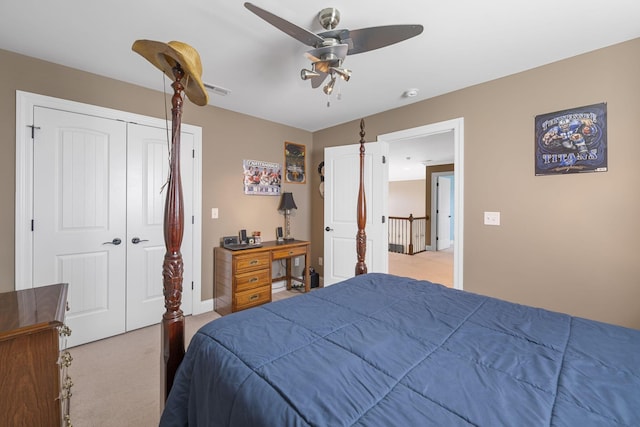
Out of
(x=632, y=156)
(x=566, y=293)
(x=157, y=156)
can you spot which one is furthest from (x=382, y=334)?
(x=157, y=156)

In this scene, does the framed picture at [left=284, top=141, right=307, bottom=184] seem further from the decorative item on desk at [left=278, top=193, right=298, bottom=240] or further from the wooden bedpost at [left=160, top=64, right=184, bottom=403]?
the wooden bedpost at [left=160, top=64, right=184, bottom=403]

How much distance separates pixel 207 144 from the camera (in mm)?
3150

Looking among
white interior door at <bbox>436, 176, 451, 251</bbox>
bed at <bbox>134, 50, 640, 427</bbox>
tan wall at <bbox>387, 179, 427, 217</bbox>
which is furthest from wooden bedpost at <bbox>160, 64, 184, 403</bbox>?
tan wall at <bbox>387, 179, 427, 217</bbox>

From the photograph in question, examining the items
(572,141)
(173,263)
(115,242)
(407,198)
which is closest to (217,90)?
(115,242)

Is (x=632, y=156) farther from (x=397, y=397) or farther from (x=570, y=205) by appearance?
(x=397, y=397)

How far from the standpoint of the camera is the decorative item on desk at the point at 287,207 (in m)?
3.79

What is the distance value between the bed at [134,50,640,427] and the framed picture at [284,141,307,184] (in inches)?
102

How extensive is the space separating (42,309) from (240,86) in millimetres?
2305

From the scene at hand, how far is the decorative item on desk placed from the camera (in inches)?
149

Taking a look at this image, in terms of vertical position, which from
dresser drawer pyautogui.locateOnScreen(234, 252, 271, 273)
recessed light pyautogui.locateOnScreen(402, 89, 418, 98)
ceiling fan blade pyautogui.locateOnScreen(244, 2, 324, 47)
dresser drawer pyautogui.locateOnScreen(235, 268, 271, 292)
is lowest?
dresser drawer pyautogui.locateOnScreen(235, 268, 271, 292)

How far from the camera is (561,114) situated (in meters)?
2.18

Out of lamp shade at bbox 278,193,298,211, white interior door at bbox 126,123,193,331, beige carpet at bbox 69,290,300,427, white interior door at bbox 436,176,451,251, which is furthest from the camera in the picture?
white interior door at bbox 436,176,451,251

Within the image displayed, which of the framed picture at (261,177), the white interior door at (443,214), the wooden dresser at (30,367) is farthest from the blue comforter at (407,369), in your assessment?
the white interior door at (443,214)

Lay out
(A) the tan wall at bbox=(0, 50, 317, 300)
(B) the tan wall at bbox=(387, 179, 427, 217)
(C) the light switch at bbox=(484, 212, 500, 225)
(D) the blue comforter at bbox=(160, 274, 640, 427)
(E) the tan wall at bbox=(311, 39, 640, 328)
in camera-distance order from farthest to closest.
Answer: (B) the tan wall at bbox=(387, 179, 427, 217) < (C) the light switch at bbox=(484, 212, 500, 225) < (A) the tan wall at bbox=(0, 50, 317, 300) < (E) the tan wall at bbox=(311, 39, 640, 328) < (D) the blue comforter at bbox=(160, 274, 640, 427)
